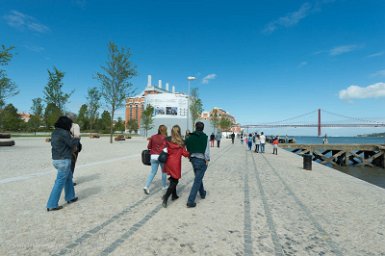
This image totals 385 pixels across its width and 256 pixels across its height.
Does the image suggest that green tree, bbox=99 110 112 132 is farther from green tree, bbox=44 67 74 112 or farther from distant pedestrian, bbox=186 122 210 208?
distant pedestrian, bbox=186 122 210 208

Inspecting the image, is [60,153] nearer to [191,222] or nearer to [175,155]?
[175,155]

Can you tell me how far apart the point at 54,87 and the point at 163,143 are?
978 inches

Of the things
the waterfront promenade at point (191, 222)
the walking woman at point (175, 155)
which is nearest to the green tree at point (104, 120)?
the waterfront promenade at point (191, 222)

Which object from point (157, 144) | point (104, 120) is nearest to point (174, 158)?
point (157, 144)

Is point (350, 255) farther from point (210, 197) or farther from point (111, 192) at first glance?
point (111, 192)

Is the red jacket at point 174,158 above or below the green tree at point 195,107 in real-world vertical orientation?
below

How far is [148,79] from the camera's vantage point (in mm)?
128125

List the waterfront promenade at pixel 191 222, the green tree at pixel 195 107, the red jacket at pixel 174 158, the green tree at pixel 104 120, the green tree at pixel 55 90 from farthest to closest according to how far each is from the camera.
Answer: the green tree at pixel 104 120
the green tree at pixel 195 107
the green tree at pixel 55 90
the red jacket at pixel 174 158
the waterfront promenade at pixel 191 222

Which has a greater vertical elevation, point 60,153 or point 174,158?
point 60,153

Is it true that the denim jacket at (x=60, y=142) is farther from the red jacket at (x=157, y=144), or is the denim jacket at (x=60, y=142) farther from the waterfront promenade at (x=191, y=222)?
the red jacket at (x=157, y=144)

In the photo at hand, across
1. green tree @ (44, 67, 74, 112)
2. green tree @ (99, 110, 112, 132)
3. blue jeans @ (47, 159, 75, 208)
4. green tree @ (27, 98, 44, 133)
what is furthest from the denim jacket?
green tree @ (99, 110, 112, 132)

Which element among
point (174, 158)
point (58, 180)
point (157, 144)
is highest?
point (157, 144)

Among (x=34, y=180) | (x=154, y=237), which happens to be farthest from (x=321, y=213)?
(x=34, y=180)

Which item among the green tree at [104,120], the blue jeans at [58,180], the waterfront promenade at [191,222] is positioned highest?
the green tree at [104,120]
